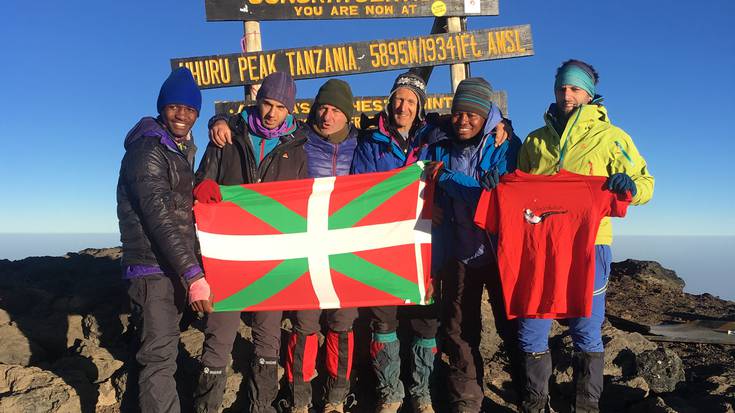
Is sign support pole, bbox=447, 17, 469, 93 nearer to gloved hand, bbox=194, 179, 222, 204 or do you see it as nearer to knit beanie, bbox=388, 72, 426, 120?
knit beanie, bbox=388, 72, 426, 120

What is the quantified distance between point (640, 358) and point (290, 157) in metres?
4.33

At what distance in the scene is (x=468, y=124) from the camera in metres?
3.86

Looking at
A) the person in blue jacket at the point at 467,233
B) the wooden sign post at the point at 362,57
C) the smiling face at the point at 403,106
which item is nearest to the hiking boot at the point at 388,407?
the person in blue jacket at the point at 467,233

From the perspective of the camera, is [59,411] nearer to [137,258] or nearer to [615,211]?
[137,258]

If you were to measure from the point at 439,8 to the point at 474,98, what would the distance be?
422cm

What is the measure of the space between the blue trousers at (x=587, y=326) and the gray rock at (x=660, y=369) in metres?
1.87

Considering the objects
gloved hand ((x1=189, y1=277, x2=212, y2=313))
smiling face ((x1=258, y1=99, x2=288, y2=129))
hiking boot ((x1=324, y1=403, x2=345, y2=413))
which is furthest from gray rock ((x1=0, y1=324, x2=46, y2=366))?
smiling face ((x1=258, y1=99, x2=288, y2=129))

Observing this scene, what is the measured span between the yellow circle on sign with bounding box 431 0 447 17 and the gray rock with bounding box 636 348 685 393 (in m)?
5.48

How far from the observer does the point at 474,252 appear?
3885mm

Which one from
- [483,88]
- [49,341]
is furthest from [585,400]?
[49,341]

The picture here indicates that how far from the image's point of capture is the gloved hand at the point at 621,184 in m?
3.29

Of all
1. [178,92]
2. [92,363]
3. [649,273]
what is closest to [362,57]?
[178,92]

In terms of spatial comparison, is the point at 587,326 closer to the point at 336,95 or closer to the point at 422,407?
the point at 422,407

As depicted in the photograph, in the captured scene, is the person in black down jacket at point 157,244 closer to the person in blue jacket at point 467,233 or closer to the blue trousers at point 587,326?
the person in blue jacket at point 467,233
